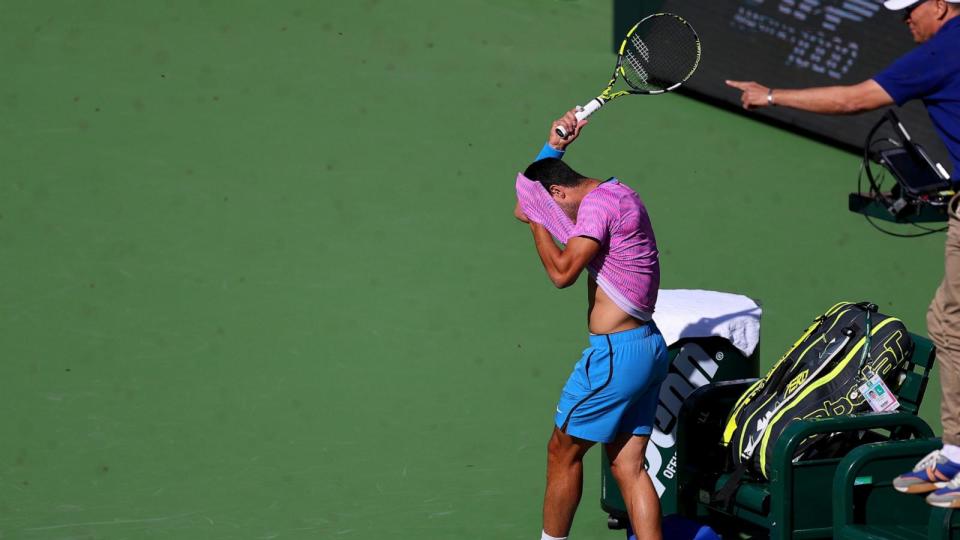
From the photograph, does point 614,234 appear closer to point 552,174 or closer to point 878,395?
point 552,174

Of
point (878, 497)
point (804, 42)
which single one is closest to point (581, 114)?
point (878, 497)

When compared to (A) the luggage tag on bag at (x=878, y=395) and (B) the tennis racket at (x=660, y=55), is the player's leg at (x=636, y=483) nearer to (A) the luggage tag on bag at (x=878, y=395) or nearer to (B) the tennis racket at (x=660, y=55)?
(A) the luggage tag on bag at (x=878, y=395)

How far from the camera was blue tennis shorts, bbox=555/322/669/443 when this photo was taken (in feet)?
16.1

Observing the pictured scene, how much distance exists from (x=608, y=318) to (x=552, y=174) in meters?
0.57

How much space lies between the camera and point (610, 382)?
492cm

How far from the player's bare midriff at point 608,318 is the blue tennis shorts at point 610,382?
2cm

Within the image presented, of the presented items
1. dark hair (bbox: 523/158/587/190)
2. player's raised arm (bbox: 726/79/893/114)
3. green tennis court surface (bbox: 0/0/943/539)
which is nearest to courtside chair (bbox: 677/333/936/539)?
green tennis court surface (bbox: 0/0/943/539)

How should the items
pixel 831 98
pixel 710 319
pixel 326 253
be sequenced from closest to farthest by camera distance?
pixel 831 98
pixel 710 319
pixel 326 253

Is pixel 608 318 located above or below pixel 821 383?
above

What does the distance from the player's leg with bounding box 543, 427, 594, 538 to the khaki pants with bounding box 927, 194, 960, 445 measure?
4.22 ft

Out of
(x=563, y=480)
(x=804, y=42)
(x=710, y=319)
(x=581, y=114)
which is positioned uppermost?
(x=804, y=42)

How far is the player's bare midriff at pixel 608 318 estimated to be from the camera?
497 cm

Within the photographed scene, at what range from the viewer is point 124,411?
20.6ft

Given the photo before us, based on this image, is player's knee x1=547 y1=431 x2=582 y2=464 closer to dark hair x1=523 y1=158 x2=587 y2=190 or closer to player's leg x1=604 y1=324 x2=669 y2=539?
player's leg x1=604 y1=324 x2=669 y2=539
